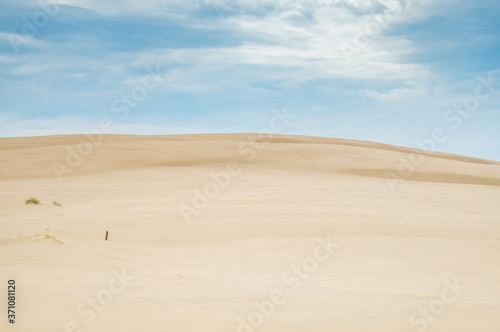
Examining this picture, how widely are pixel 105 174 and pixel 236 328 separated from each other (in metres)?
22.4

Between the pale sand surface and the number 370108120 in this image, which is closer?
the number 370108120

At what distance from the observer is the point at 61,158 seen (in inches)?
1166

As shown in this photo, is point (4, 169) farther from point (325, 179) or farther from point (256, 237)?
point (256, 237)

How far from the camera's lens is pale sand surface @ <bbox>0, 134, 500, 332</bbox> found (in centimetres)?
486

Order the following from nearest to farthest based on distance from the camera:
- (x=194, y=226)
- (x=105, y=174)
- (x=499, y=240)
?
1. (x=499, y=240)
2. (x=194, y=226)
3. (x=105, y=174)

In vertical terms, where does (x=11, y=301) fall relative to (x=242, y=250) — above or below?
below

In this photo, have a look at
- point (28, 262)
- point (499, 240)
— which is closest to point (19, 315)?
point (28, 262)

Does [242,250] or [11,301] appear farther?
[242,250]

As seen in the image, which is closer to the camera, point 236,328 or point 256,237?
point 236,328

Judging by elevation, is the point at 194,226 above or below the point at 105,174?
below

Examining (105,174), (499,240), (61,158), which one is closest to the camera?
(499,240)

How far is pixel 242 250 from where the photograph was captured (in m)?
10.3

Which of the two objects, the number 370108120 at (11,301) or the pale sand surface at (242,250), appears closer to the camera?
the number 370108120 at (11,301)

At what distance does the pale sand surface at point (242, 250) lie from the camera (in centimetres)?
486
